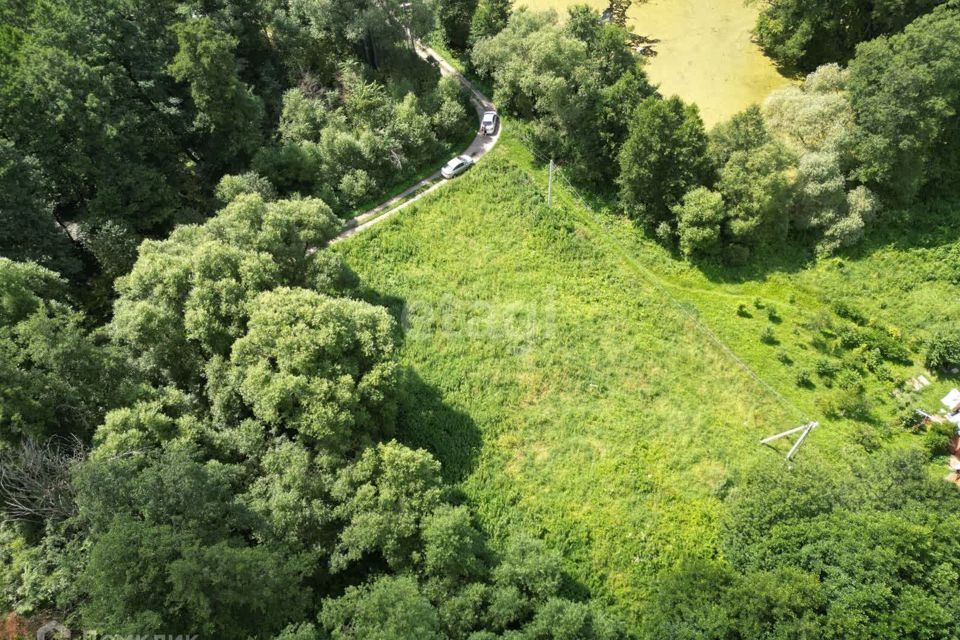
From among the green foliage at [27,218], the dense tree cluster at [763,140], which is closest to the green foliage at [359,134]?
the dense tree cluster at [763,140]

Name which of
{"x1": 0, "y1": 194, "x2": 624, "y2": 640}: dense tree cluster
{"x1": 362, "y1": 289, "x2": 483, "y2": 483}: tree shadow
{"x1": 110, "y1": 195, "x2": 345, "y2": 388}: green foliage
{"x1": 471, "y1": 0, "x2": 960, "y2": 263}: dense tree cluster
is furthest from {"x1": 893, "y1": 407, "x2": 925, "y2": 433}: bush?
{"x1": 110, "y1": 195, "x2": 345, "y2": 388}: green foliage

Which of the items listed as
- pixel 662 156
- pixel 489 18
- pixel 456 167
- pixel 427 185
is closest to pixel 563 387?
pixel 662 156

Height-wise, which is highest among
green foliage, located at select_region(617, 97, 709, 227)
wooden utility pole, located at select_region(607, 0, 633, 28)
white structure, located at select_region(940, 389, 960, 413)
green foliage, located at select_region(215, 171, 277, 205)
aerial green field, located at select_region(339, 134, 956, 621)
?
green foliage, located at select_region(215, 171, 277, 205)

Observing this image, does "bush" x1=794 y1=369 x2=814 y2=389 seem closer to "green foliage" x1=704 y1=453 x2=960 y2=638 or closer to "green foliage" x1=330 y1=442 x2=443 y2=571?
"green foliage" x1=704 y1=453 x2=960 y2=638

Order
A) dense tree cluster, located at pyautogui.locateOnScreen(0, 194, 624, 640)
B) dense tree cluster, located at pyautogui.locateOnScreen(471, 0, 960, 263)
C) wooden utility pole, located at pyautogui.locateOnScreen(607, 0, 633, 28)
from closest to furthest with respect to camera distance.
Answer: dense tree cluster, located at pyautogui.locateOnScreen(0, 194, 624, 640) < dense tree cluster, located at pyautogui.locateOnScreen(471, 0, 960, 263) < wooden utility pole, located at pyautogui.locateOnScreen(607, 0, 633, 28)

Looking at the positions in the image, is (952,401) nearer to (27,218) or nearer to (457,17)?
(457,17)

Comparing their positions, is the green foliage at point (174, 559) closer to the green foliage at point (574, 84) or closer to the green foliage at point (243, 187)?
the green foliage at point (243, 187)

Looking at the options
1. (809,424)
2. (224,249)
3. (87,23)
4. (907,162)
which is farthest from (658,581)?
(87,23)

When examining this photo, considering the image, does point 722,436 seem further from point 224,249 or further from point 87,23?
point 87,23
